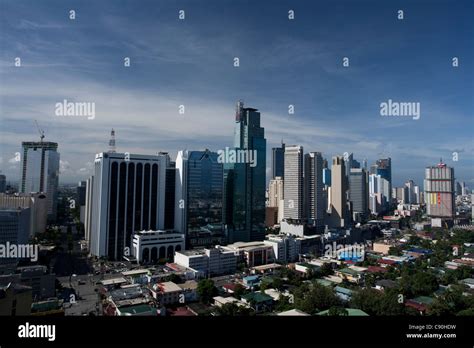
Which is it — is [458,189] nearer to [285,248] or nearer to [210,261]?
[285,248]

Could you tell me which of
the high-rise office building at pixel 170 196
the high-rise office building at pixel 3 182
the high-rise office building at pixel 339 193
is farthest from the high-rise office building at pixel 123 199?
the high-rise office building at pixel 339 193

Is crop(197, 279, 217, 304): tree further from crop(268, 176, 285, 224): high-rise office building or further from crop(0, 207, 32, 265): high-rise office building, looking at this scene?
crop(268, 176, 285, 224): high-rise office building

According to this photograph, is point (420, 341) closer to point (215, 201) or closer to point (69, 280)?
point (69, 280)

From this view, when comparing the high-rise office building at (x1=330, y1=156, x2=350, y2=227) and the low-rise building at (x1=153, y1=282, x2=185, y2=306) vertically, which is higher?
the high-rise office building at (x1=330, y1=156, x2=350, y2=227)

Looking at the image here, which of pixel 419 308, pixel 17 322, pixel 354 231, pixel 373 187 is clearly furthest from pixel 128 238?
pixel 373 187

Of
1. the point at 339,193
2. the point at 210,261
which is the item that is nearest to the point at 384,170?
the point at 339,193

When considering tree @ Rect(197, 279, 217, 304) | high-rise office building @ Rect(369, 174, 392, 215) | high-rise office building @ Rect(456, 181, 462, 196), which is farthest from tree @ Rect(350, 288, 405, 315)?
high-rise office building @ Rect(456, 181, 462, 196)
